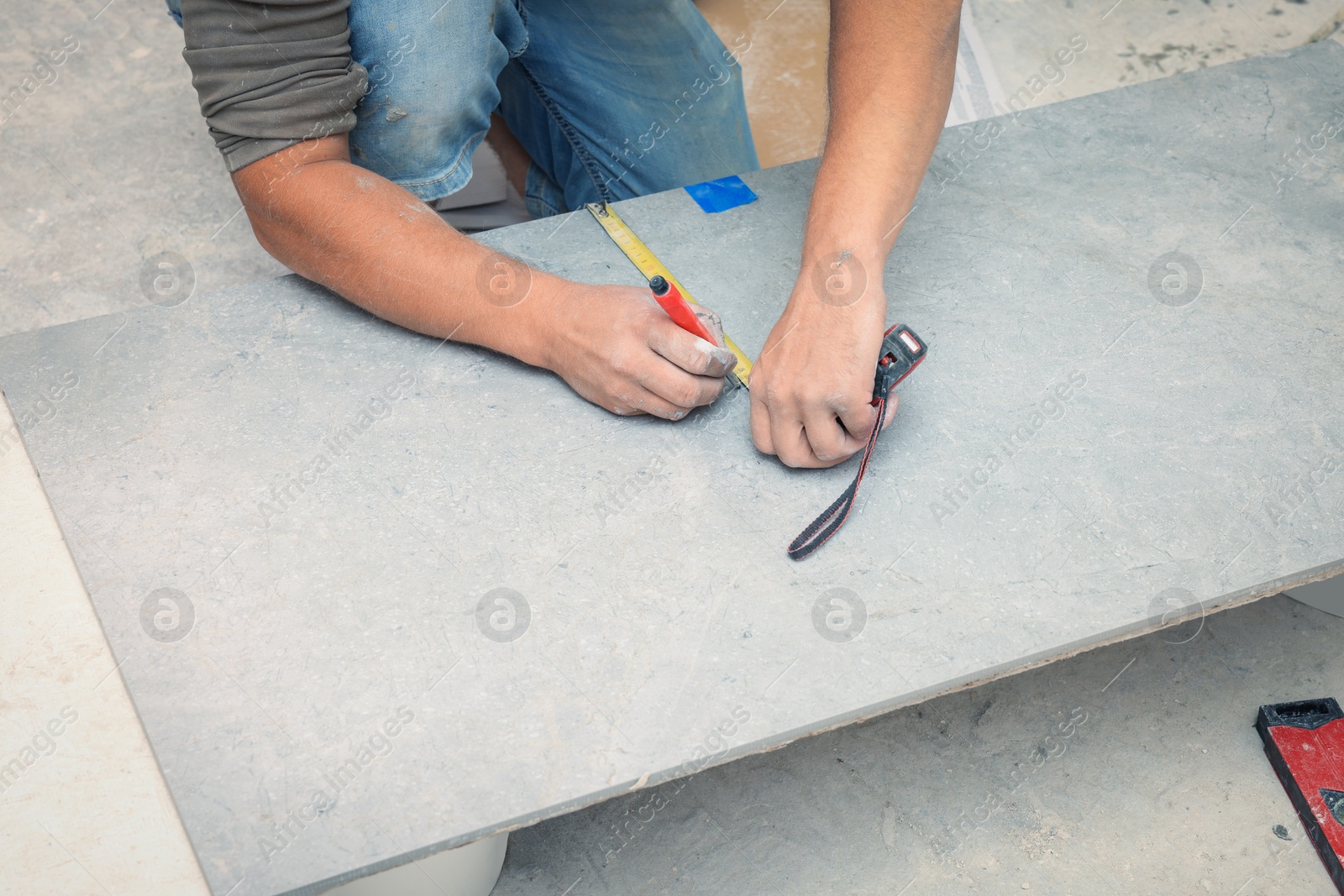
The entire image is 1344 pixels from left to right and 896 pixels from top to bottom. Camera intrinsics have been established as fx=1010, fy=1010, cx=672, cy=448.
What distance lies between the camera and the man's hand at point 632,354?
140 centimetres

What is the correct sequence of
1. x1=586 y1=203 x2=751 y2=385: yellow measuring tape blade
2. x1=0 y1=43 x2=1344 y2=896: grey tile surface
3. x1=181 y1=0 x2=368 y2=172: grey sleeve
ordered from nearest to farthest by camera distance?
x1=0 y1=43 x2=1344 y2=896: grey tile surface, x1=181 y1=0 x2=368 y2=172: grey sleeve, x1=586 y1=203 x2=751 y2=385: yellow measuring tape blade

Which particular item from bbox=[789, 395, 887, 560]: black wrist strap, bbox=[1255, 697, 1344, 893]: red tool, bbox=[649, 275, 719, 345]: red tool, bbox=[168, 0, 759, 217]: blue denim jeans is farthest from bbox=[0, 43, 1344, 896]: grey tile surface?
bbox=[1255, 697, 1344, 893]: red tool

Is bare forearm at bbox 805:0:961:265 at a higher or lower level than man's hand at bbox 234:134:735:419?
higher

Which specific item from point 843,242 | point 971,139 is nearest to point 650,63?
point 971,139

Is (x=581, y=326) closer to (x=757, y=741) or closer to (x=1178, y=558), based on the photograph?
(x=757, y=741)

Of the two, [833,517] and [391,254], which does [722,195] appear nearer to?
[391,254]

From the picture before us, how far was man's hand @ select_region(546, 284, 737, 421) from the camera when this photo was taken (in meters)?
1.40

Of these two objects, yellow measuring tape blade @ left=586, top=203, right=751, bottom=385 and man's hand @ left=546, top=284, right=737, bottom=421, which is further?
yellow measuring tape blade @ left=586, top=203, right=751, bottom=385

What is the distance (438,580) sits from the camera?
4.32ft

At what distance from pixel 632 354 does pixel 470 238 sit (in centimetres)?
40

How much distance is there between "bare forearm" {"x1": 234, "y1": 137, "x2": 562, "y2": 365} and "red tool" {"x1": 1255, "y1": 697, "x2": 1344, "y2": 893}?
1377 mm

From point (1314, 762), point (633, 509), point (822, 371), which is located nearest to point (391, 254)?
point (633, 509)

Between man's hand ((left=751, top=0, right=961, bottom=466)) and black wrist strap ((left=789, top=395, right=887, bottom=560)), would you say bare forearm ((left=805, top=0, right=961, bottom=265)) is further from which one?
black wrist strap ((left=789, top=395, right=887, bottom=560))

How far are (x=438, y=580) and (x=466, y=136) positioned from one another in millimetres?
919
